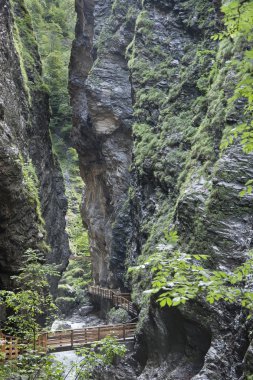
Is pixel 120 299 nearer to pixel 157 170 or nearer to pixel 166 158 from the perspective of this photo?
Result: pixel 157 170

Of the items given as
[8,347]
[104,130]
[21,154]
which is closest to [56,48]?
[104,130]

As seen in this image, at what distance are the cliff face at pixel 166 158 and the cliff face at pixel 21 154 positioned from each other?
4368mm

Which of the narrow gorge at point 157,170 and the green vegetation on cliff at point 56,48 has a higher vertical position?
the green vegetation on cliff at point 56,48

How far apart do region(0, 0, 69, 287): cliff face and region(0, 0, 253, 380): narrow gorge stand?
0.06m

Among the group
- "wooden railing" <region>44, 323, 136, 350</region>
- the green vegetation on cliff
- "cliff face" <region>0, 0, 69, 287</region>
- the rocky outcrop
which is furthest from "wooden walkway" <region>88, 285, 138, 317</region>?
the green vegetation on cliff

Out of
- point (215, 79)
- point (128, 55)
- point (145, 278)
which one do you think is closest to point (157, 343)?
point (145, 278)

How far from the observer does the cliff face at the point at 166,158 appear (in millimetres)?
10625

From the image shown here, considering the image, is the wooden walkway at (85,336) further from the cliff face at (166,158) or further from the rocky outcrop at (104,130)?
the rocky outcrop at (104,130)

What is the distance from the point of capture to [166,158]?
17.0 m

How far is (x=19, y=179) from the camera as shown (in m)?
12.3

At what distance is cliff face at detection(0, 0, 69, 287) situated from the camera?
12.0m

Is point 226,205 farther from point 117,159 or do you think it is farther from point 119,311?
point 117,159

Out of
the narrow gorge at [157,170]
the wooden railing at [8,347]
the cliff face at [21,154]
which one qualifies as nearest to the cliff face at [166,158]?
the narrow gorge at [157,170]

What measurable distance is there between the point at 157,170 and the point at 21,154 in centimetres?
598
